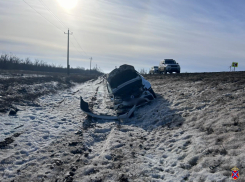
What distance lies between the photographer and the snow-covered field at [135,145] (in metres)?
4.14

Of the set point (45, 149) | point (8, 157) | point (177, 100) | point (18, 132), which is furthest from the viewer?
point (177, 100)

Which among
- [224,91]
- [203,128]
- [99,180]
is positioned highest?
[224,91]

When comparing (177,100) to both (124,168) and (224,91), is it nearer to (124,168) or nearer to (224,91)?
(224,91)

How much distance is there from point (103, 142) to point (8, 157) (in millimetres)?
2476

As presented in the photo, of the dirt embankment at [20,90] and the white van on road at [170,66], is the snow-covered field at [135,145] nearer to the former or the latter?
the dirt embankment at [20,90]

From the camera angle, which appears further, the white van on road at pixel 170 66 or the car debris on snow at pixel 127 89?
the white van on road at pixel 170 66

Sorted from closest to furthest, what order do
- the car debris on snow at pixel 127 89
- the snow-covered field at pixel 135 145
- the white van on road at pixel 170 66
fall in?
the snow-covered field at pixel 135 145 → the car debris on snow at pixel 127 89 → the white van on road at pixel 170 66

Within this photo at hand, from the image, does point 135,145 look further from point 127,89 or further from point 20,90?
point 20,90

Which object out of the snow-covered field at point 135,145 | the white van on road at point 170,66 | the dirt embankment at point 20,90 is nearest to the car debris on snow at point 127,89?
the snow-covered field at point 135,145

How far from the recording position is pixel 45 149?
5438mm

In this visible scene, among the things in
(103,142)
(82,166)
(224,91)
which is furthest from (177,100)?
(82,166)

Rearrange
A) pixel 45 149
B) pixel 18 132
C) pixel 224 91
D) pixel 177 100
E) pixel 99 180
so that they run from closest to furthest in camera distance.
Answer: pixel 99 180
pixel 45 149
pixel 18 132
pixel 224 91
pixel 177 100

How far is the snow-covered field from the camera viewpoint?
13.6 ft

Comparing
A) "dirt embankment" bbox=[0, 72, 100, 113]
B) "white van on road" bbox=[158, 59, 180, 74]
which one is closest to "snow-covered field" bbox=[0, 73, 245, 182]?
"dirt embankment" bbox=[0, 72, 100, 113]
